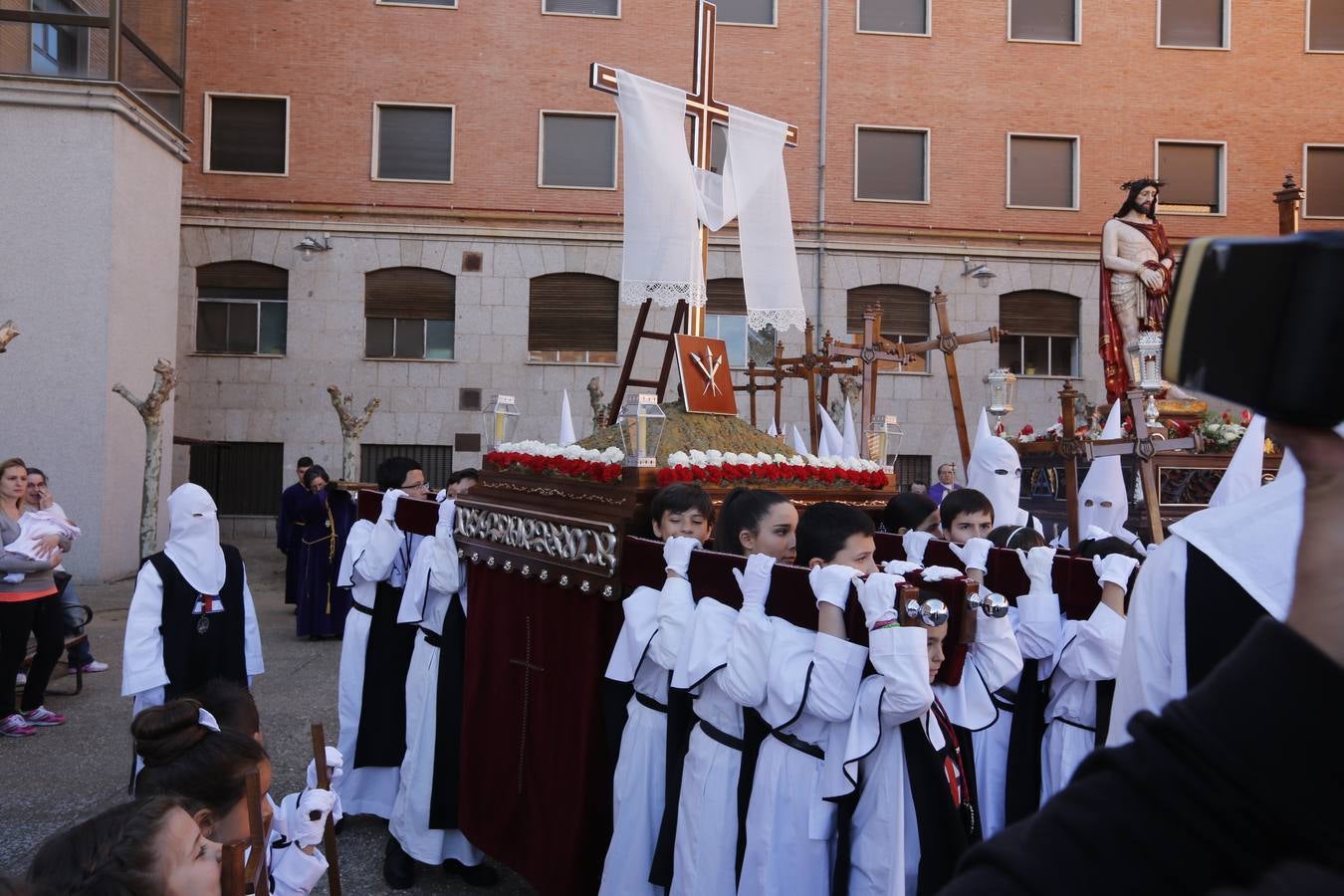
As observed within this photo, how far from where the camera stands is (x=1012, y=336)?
60.0 feet

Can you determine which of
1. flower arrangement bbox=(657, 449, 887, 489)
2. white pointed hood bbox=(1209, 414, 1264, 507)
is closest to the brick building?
flower arrangement bbox=(657, 449, 887, 489)

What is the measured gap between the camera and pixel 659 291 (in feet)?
16.6

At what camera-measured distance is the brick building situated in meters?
17.2

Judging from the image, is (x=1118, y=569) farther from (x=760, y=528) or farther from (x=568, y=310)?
(x=568, y=310)

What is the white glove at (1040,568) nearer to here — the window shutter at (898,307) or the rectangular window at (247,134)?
the window shutter at (898,307)

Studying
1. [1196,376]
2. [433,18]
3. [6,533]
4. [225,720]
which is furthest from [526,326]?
[1196,376]

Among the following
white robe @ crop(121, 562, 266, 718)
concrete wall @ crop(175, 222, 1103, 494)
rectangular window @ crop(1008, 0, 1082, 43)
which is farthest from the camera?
rectangular window @ crop(1008, 0, 1082, 43)

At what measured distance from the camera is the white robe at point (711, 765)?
3061 mm

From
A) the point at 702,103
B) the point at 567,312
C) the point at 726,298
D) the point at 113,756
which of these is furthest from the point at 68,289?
the point at 702,103

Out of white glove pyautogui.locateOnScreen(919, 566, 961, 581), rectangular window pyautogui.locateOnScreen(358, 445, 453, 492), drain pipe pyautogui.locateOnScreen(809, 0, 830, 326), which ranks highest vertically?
drain pipe pyautogui.locateOnScreen(809, 0, 830, 326)

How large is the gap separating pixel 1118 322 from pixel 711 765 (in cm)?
Answer: 738

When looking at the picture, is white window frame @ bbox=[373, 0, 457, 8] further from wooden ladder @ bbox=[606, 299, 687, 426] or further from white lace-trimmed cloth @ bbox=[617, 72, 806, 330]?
wooden ladder @ bbox=[606, 299, 687, 426]

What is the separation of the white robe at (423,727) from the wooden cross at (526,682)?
60 centimetres

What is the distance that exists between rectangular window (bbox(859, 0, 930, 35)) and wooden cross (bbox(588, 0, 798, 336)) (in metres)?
13.6
